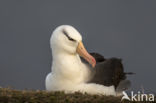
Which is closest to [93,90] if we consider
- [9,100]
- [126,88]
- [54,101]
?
[126,88]

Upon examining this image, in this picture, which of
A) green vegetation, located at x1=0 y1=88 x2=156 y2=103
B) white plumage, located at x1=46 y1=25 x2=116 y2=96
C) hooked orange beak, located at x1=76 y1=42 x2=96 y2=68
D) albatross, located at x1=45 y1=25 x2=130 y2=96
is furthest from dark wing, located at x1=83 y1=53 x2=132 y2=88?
green vegetation, located at x1=0 y1=88 x2=156 y2=103

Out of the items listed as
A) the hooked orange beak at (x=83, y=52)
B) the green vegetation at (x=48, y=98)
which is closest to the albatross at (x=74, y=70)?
the hooked orange beak at (x=83, y=52)

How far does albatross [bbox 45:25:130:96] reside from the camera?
32.7ft

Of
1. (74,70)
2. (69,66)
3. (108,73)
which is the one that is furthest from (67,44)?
(108,73)

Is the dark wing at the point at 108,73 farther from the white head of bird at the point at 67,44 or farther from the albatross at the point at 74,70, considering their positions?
the white head of bird at the point at 67,44

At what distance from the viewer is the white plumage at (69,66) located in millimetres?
9953

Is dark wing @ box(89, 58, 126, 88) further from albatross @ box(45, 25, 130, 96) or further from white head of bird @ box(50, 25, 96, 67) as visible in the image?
white head of bird @ box(50, 25, 96, 67)

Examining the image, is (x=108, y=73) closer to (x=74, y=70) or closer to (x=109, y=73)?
(x=109, y=73)

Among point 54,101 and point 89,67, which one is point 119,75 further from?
point 54,101

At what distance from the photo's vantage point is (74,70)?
10.1m

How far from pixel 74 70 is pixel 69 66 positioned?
0.18 m

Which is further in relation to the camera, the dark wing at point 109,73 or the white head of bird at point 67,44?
the dark wing at point 109,73

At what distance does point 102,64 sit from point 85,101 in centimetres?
279

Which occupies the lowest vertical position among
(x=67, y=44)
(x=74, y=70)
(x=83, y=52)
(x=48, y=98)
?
(x=48, y=98)
